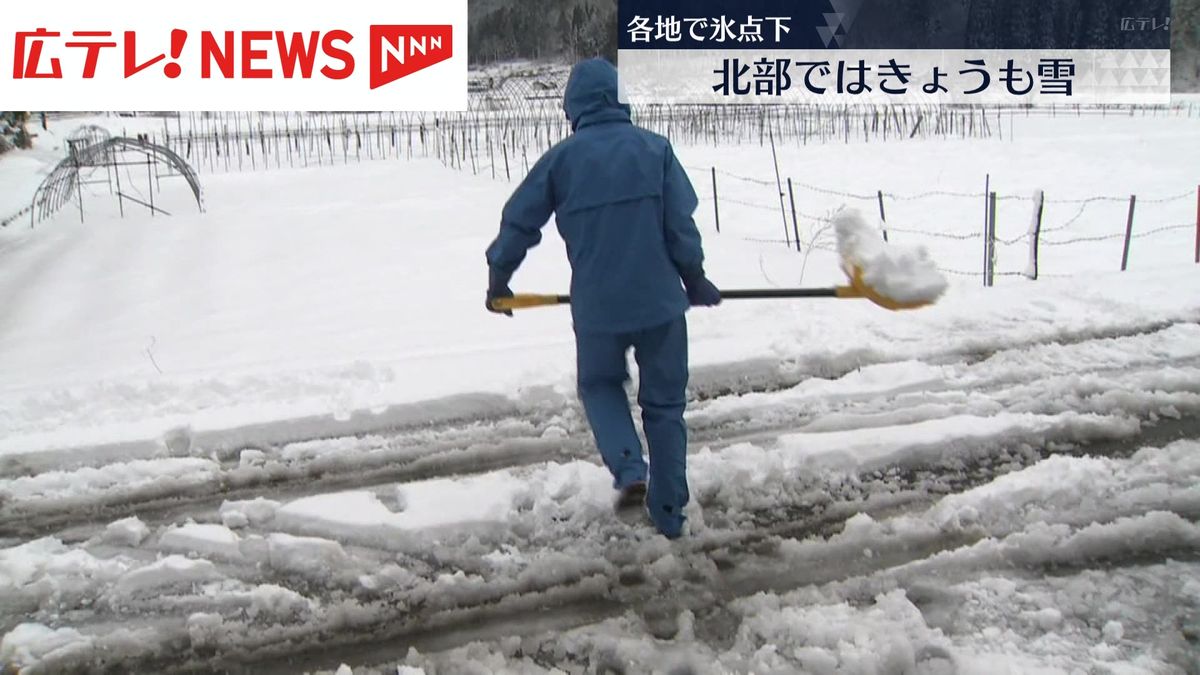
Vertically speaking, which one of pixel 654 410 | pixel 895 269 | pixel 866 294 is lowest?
pixel 654 410

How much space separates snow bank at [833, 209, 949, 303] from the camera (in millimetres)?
3732

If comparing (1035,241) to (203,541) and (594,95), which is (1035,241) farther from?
(203,541)

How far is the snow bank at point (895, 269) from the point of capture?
3732 millimetres

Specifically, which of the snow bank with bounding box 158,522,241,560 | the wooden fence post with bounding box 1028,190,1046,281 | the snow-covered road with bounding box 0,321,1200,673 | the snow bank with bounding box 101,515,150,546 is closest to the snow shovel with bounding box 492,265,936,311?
the snow-covered road with bounding box 0,321,1200,673

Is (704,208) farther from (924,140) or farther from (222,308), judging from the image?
(924,140)

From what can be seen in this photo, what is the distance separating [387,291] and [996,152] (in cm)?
1925

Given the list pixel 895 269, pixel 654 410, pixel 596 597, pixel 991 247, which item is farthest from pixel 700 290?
pixel 991 247

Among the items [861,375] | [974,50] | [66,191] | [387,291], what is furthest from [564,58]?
[861,375]

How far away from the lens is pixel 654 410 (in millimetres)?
3287

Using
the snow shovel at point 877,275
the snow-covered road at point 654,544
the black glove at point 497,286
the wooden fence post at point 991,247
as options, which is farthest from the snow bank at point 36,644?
the wooden fence post at point 991,247

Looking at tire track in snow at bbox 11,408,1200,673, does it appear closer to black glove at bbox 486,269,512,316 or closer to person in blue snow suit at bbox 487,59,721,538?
person in blue snow suit at bbox 487,59,721,538

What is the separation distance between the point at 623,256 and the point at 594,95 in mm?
587

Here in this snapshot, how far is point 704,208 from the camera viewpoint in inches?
595

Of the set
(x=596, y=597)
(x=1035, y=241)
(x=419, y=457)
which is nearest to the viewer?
(x=596, y=597)
